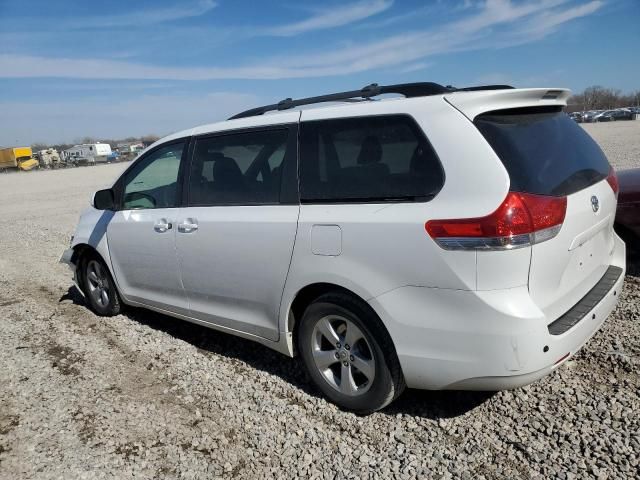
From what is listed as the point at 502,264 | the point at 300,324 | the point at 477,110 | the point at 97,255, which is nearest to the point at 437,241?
the point at 502,264

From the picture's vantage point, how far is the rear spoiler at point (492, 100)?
8.42 ft

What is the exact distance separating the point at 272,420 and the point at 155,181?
7.83 ft

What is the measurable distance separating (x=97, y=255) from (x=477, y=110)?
4.00 m

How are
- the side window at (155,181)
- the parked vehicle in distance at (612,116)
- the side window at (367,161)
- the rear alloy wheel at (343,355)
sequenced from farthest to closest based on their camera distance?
the parked vehicle in distance at (612,116) → the side window at (155,181) → the rear alloy wheel at (343,355) → the side window at (367,161)

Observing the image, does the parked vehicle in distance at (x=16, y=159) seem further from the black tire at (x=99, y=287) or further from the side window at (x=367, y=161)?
the side window at (x=367, y=161)

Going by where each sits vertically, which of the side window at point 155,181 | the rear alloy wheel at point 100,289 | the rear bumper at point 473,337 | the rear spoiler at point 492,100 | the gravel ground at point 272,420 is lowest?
the gravel ground at point 272,420

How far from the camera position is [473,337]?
2.46 meters

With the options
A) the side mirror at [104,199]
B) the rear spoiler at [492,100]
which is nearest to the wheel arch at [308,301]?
the rear spoiler at [492,100]

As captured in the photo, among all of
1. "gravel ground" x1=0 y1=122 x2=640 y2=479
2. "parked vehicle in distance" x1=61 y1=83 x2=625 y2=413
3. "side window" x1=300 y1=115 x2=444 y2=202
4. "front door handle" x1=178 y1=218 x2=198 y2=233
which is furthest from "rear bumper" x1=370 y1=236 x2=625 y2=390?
"front door handle" x1=178 y1=218 x2=198 y2=233

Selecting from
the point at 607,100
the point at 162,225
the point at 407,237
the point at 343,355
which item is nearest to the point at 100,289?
the point at 162,225

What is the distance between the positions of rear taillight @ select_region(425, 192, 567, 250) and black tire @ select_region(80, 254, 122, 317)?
3636mm

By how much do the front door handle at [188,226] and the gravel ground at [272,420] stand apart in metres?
1.09

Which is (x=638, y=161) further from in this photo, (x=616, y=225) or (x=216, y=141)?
(x=216, y=141)

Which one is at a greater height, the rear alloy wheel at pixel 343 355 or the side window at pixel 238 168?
the side window at pixel 238 168
